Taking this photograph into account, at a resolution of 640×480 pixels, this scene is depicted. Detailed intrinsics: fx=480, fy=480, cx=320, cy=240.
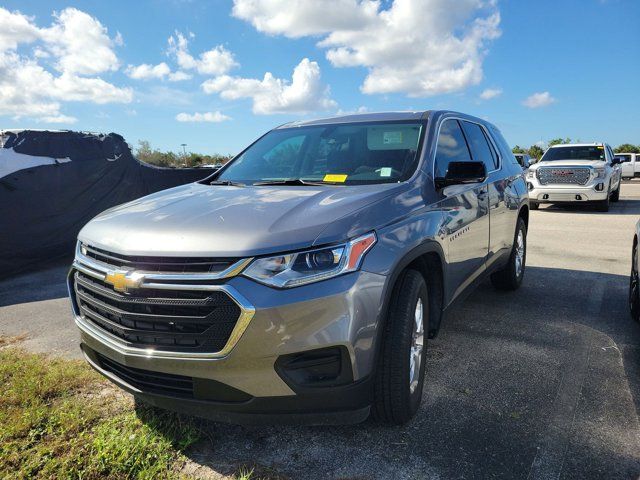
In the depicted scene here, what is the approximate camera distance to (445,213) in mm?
3107

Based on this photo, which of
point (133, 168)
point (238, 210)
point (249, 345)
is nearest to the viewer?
point (249, 345)

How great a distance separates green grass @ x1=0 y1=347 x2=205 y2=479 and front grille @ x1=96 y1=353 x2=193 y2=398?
38 cm

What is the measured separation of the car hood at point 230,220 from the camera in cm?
210

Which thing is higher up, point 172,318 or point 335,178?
point 335,178

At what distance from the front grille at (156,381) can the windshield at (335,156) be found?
4.75ft

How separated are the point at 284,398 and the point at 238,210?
0.96 metres

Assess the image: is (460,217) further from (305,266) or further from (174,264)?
(174,264)

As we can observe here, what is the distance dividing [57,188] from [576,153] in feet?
43.4

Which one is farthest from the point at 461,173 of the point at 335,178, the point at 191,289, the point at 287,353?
the point at 191,289

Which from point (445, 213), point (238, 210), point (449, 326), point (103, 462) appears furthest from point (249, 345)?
point (449, 326)

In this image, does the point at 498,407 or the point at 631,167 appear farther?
the point at 631,167

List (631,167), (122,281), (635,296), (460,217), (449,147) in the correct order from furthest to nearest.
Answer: (631,167) < (635,296) < (449,147) < (460,217) < (122,281)

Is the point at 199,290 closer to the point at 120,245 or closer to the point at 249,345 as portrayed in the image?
the point at 249,345

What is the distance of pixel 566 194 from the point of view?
12.6 m
